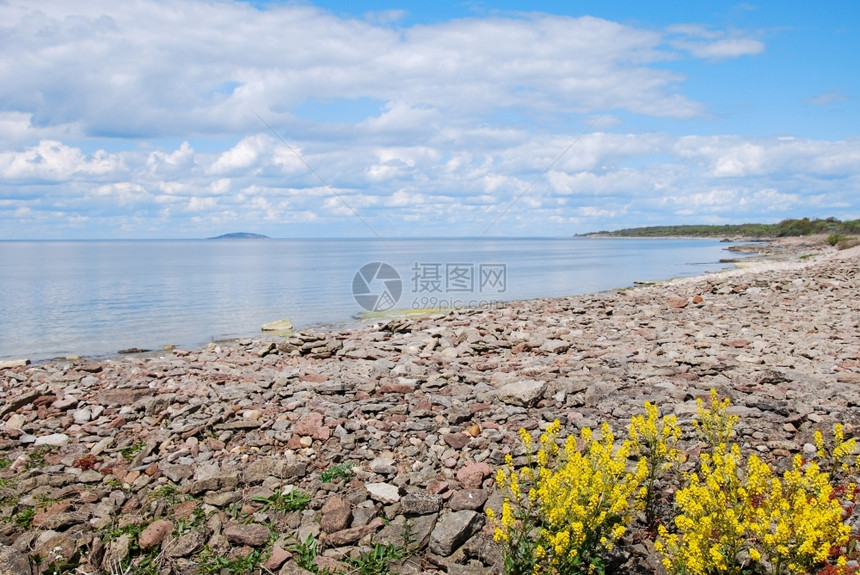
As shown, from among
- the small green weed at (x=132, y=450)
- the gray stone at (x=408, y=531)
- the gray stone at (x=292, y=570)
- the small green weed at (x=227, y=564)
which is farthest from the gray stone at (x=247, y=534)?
the small green weed at (x=132, y=450)

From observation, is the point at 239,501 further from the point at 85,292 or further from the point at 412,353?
the point at 85,292

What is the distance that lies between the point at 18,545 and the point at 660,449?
567 centimetres

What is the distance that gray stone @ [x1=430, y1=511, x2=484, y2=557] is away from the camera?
17.2 ft

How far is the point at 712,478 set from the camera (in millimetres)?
4770

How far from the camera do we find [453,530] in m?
5.34

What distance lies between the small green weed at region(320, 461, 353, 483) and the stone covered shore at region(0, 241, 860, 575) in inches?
1.1

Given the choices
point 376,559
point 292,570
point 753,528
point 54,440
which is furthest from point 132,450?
point 753,528

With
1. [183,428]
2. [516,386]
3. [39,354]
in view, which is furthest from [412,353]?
[39,354]

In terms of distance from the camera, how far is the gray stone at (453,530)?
5.25 meters

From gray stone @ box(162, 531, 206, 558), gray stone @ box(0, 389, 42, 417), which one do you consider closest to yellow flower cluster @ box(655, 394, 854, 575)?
gray stone @ box(162, 531, 206, 558)

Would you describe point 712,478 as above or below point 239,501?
above

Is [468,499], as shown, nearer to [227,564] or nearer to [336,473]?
[336,473]

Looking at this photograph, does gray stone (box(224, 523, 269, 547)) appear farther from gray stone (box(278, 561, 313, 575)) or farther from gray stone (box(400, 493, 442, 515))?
gray stone (box(400, 493, 442, 515))

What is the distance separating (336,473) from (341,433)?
88cm
